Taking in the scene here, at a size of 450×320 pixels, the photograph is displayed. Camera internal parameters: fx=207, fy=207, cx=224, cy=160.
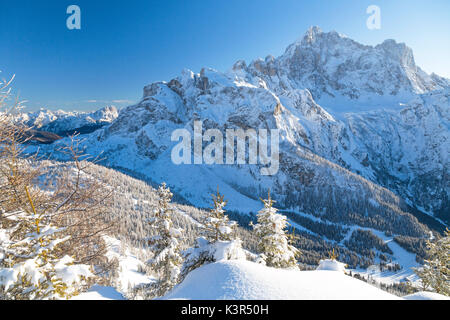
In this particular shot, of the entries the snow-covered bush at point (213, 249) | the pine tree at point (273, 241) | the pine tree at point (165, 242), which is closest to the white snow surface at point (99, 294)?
the snow-covered bush at point (213, 249)

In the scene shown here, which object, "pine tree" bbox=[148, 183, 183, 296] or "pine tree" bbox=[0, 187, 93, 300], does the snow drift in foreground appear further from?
"pine tree" bbox=[148, 183, 183, 296]


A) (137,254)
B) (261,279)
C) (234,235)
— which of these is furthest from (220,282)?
(137,254)

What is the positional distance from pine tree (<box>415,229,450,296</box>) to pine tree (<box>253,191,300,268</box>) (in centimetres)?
1206

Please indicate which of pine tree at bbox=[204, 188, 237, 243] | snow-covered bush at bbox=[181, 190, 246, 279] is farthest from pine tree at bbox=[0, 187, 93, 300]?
pine tree at bbox=[204, 188, 237, 243]

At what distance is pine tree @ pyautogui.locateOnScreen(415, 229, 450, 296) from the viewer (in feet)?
55.5

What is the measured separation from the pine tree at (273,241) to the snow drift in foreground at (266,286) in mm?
8053

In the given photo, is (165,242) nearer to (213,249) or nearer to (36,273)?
(213,249)

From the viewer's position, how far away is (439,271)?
685 inches

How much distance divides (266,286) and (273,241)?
388 inches

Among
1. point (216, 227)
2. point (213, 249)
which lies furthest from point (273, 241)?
point (213, 249)

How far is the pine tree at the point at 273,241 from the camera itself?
15.5 metres
